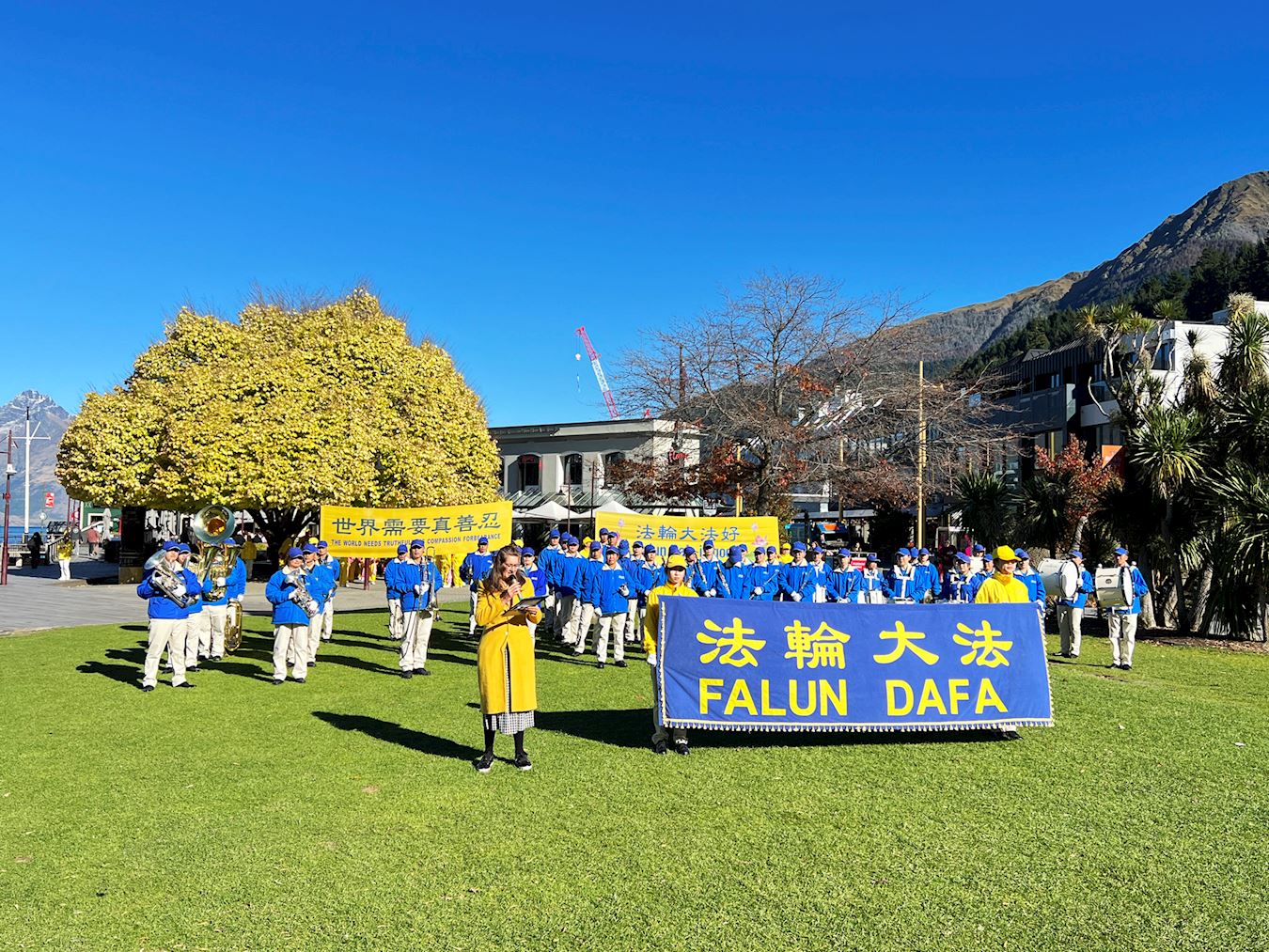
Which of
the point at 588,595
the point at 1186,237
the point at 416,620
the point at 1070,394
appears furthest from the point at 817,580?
the point at 1186,237

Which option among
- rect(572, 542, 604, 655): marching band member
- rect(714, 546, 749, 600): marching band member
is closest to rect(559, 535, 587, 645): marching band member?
rect(572, 542, 604, 655): marching band member

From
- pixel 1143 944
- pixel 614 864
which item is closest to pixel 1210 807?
pixel 1143 944

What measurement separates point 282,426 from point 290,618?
52.9 ft

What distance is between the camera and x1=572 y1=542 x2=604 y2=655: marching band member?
14.4 m

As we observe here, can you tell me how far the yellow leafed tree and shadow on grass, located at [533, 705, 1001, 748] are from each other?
18789 mm

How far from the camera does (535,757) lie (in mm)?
7980

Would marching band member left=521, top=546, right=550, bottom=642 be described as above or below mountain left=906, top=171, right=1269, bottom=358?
below

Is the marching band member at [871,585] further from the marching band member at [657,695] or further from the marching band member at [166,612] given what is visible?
the marching band member at [166,612]

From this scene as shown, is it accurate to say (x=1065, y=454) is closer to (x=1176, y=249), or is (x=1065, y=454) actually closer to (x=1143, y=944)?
(x=1143, y=944)

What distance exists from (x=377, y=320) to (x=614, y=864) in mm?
30122

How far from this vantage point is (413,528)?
59.1 ft

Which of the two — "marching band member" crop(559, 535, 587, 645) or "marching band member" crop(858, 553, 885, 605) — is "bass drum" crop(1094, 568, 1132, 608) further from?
"marching band member" crop(559, 535, 587, 645)

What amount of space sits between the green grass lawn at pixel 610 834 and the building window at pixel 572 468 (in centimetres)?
4136

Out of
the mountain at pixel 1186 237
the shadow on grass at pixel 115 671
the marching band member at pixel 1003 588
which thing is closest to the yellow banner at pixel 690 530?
the marching band member at pixel 1003 588
